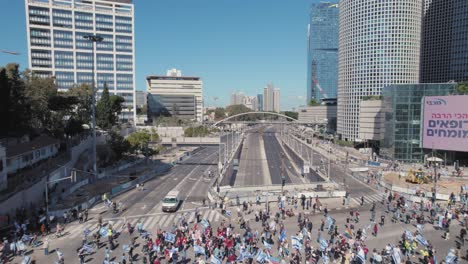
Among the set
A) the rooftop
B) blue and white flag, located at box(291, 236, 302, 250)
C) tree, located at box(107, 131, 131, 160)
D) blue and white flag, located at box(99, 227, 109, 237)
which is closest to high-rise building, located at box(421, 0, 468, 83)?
tree, located at box(107, 131, 131, 160)

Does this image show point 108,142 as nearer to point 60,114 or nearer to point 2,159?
point 60,114

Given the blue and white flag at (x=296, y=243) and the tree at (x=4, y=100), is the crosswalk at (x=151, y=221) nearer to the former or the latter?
the blue and white flag at (x=296, y=243)

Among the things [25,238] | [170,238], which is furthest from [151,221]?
[25,238]

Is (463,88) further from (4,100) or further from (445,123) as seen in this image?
(4,100)

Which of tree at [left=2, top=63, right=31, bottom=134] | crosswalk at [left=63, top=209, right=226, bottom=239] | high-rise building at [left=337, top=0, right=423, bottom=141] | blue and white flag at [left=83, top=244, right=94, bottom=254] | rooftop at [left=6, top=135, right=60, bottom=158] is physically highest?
high-rise building at [left=337, top=0, right=423, bottom=141]

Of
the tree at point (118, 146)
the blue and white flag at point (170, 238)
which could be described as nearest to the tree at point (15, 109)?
the tree at point (118, 146)

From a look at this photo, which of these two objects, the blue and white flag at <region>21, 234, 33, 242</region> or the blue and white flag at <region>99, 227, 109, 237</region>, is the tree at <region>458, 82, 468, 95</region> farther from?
the blue and white flag at <region>21, 234, 33, 242</region>
